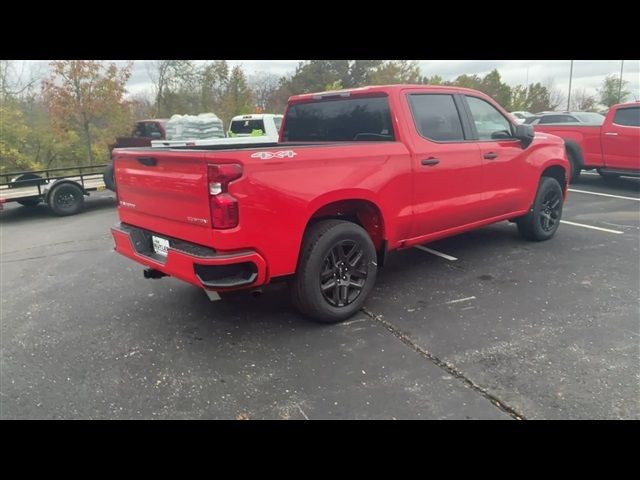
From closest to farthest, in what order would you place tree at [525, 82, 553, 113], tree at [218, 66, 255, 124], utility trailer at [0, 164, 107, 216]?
utility trailer at [0, 164, 107, 216]
tree at [218, 66, 255, 124]
tree at [525, 82, 553, 113]

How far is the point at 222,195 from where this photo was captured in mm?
3201

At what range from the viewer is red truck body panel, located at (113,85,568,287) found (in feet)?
10.9

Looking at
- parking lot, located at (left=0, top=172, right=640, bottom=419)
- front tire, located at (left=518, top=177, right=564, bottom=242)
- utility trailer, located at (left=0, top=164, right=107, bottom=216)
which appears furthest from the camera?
utility trailer, located at (left=0, top=164, right=107, bottom=216)

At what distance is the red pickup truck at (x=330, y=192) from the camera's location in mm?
3316

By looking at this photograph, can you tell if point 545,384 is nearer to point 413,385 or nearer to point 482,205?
point 413,385

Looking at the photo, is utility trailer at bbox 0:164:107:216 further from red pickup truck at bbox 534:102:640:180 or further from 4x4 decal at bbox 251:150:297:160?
red pickup truck at bbox 534:102:640:180

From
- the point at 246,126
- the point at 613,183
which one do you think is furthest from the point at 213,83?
the point at 613,183

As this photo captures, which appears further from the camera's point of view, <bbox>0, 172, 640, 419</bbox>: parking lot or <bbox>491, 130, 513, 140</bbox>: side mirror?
<bbox>491, 130, 513, 140</bbox>: side mirror

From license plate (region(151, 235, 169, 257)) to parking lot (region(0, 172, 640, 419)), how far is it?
0.69 m

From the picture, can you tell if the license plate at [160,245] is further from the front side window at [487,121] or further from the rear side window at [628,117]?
the rear side window at [628,117]

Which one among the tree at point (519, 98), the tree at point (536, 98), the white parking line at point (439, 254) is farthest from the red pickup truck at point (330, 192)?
the tree at point (536, 98)

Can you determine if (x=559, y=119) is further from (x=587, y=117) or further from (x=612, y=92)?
(x=612, y=92)

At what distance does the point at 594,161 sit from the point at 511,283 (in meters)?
7.47

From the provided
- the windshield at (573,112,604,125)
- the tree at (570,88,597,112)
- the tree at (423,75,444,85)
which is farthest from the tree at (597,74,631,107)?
the windshield at (573,112,604,125)
